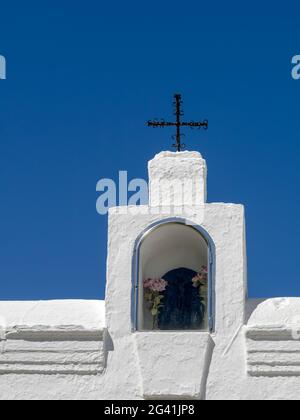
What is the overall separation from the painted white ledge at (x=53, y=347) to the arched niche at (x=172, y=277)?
0.74 meters

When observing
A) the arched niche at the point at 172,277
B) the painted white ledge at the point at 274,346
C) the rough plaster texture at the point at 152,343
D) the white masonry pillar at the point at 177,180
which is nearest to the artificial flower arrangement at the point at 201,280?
the arched niche at the point at 172,277

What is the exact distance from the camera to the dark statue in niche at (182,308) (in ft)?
47.6

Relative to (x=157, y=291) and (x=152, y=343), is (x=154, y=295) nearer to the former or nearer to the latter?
(x=157, y=291)

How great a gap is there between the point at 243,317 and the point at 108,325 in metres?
1.69

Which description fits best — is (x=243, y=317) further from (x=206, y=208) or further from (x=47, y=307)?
(x=47, y=307)

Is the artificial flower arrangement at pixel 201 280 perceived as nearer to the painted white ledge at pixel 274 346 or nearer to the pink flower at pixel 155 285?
the pink flower at pixel 155 285

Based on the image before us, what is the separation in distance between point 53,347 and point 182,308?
1.97 metres

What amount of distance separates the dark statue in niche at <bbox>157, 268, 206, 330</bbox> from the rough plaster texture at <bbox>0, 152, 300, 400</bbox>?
2.55ft

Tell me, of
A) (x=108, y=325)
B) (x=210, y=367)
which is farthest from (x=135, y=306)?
(x=210, y=367)

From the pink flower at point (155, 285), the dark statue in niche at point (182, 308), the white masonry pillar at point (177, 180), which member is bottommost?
the dark statue in niche at point (182, 308)

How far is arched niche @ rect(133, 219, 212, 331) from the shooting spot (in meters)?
14.2

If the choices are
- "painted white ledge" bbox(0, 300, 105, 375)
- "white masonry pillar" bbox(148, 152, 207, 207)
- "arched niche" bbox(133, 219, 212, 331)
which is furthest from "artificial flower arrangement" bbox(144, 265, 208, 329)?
"white masonry pillar" bbox(148, 152, 207, 207)

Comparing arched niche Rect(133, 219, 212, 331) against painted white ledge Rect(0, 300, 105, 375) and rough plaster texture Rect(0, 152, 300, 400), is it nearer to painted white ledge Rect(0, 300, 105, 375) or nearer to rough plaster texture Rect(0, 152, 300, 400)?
rough plaster texture Rect(0, 152, 300, 400)

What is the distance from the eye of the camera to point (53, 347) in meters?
13.6
